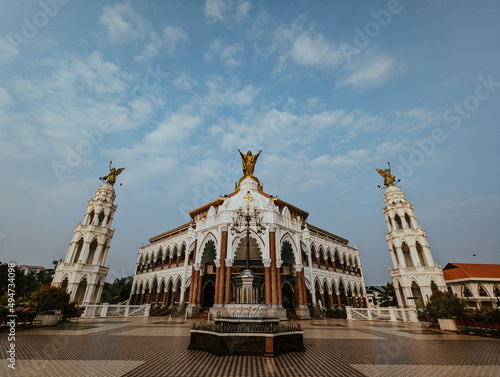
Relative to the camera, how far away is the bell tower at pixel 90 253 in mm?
32688

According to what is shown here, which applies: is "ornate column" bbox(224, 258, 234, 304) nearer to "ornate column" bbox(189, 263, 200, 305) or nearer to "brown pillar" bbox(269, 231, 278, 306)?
"brown pillar" bbox(269, 231, 278, 306)

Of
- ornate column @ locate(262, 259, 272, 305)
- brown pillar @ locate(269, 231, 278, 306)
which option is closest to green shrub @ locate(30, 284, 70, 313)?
ornate column @ locate(262, 259, 272, 305)

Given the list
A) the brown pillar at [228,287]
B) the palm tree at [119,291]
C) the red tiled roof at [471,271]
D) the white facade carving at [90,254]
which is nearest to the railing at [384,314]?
the brown pillar at [228,287]

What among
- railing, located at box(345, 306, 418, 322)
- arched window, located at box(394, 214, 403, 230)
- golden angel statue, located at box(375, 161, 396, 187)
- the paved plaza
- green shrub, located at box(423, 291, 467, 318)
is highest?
golden angel statue, located at box(375, 161, 396, 187)

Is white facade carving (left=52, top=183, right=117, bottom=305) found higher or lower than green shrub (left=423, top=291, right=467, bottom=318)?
higher

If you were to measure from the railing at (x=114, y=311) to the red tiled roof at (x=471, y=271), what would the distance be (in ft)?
150

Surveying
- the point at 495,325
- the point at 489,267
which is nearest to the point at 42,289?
the point at 495,325

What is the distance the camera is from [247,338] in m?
7.91

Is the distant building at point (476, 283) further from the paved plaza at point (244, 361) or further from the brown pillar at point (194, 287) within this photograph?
the brown pillar at point (194, 287)

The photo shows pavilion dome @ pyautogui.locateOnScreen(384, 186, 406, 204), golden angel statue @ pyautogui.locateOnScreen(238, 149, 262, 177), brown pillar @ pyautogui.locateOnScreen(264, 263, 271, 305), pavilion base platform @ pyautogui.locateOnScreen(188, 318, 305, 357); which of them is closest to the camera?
pavilion base platform @ pyautogui.locateOnScreen(188, 318, 305, 357)

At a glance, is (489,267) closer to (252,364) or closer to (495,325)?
(495,325)

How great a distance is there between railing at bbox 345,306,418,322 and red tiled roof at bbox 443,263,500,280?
21571mm

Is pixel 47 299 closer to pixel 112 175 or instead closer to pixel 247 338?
pixel 247 338

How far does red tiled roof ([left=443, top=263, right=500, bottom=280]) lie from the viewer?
34844mm
